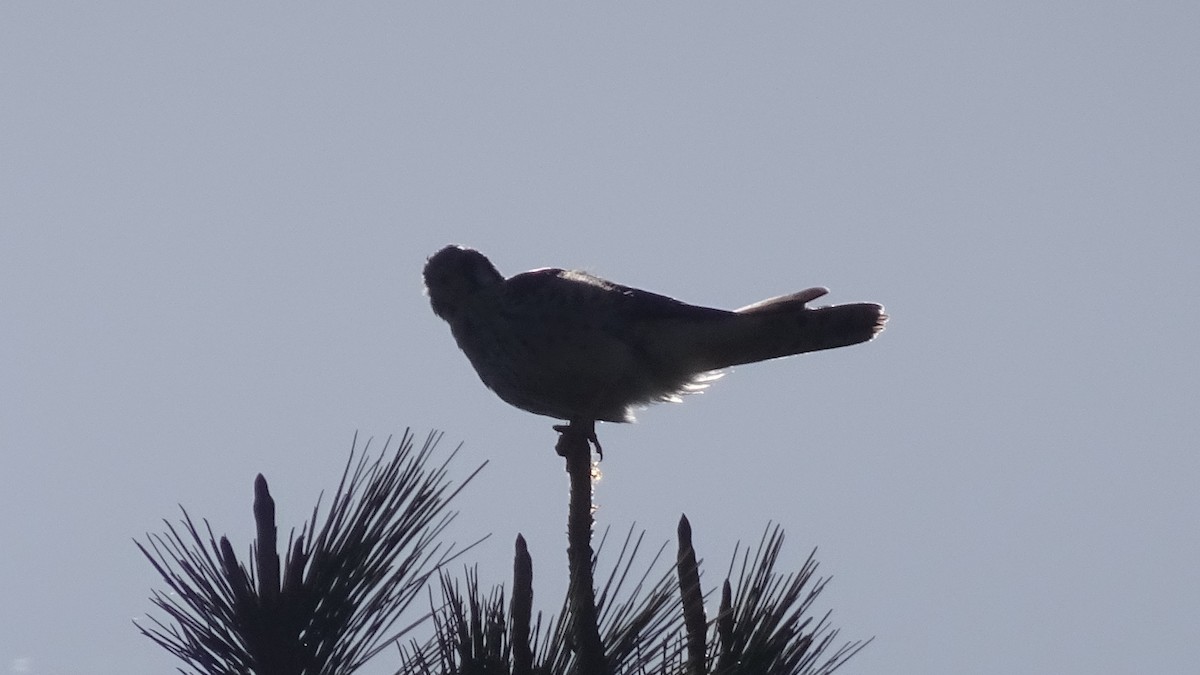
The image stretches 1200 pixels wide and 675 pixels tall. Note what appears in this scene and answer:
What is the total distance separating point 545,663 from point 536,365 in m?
2.25

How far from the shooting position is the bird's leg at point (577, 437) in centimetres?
311

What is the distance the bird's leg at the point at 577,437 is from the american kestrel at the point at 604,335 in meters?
0.06


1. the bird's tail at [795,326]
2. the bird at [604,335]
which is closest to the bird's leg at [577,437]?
the bird at [604,335]

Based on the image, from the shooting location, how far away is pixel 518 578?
2311mm

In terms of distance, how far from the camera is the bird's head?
16.3ft

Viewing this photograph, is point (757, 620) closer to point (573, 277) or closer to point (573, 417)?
point (573, 417)

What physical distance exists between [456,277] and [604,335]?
64 cm

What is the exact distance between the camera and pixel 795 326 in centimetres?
460

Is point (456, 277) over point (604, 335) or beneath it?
over

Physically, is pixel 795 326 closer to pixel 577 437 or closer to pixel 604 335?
pixel 604 335

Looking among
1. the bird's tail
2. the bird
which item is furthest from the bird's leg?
the bird's tail

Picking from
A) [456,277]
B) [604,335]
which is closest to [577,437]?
[604,335]

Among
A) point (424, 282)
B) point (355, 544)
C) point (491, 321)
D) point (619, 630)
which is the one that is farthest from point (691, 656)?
point (424, 282)

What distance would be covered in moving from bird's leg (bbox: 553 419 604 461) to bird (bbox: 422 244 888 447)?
Result: 0.09 ft
